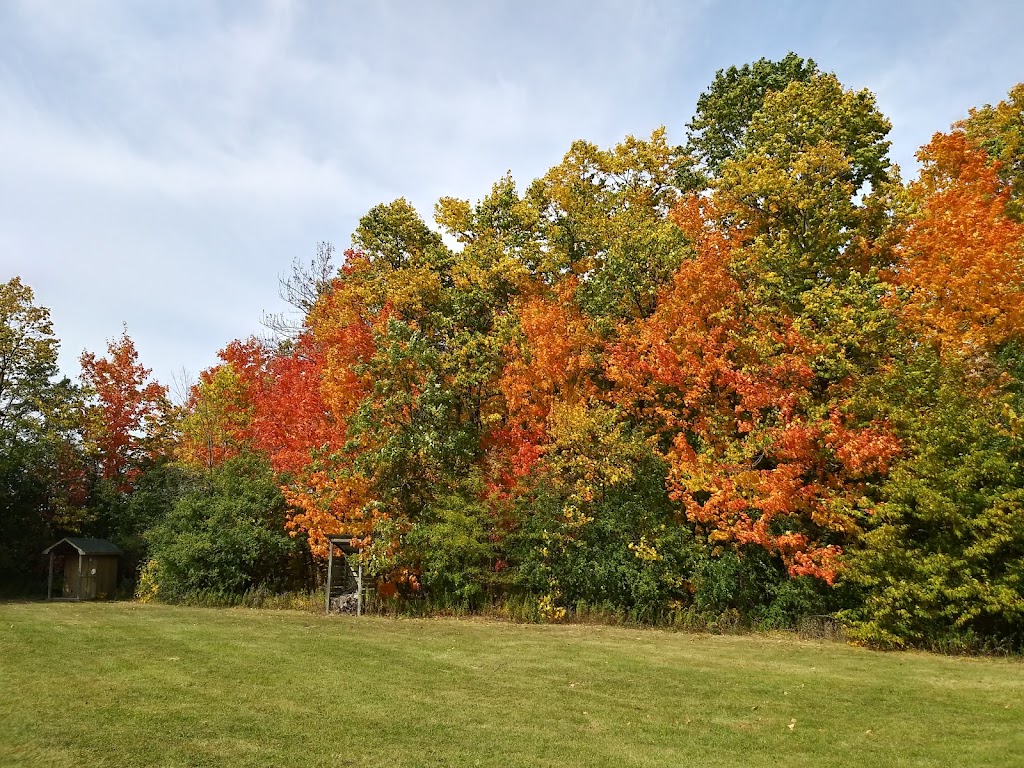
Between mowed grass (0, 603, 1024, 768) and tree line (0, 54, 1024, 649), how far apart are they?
111 inches

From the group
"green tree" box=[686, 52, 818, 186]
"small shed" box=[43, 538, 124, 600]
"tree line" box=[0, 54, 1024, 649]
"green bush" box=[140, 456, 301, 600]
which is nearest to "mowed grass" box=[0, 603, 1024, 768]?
"tree line" box=[0, 54, 1024, 649]

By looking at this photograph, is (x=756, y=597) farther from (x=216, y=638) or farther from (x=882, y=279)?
(x=216, y=638)

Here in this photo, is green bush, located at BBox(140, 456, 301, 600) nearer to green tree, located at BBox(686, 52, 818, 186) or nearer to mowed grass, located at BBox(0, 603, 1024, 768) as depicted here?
mowed grass, located at BBox(0, 603, 1024, 768)

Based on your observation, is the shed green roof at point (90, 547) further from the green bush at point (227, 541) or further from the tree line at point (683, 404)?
the green bush at point (227, 541)

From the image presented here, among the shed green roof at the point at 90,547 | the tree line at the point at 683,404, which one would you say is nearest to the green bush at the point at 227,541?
Result: the tree line at the point at 683,404

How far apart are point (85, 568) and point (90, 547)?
0.74 metres

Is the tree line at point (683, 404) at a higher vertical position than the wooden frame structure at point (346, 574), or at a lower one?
higher

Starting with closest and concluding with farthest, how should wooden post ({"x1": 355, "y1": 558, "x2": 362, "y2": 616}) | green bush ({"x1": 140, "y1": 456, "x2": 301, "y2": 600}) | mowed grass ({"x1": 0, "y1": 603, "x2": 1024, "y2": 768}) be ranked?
mowed grass ({"x1": 0, "y1": 603, "x2": 1024, "y2": 768}) < wooden post ({"x1": 355, "y1": 558, "x2": 362, "y2": 616}) < green bush ({"x1": 140, "y1": 456, "x2": 301, "y2": 600})

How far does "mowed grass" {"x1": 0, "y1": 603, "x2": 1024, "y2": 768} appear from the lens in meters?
6.62

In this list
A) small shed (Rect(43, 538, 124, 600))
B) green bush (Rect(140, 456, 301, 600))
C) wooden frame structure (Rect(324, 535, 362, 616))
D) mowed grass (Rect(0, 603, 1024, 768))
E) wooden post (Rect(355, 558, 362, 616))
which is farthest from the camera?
small shed (Rect(43, 538, 124, 600))

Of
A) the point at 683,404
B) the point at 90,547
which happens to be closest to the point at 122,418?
the point at 90,547

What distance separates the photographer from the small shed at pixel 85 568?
26.1m

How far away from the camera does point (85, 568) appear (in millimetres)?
26344

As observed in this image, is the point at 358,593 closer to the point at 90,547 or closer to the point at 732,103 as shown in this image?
the point at 90,547
